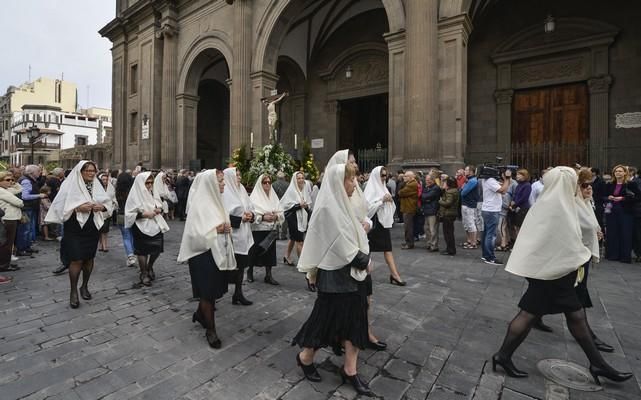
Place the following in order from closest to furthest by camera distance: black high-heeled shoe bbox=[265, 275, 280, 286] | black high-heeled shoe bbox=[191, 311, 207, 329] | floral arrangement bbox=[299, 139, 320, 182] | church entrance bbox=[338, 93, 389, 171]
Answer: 1. black high-heeled shoe bbox=[191, 311, 207, 329]
2. black high-heeled shoe bbox=[265, 275, 280, 286]
3. floral arrangement bbox=[299, 139, 320, 182]
4. church entrance bbox=[338, 93, 389, 171]

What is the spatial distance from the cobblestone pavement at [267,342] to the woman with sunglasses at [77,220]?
0.47 metres

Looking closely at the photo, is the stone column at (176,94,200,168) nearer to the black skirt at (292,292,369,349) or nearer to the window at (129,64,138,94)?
the window at (129,64,138,94)

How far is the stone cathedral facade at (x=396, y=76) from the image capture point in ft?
35.9

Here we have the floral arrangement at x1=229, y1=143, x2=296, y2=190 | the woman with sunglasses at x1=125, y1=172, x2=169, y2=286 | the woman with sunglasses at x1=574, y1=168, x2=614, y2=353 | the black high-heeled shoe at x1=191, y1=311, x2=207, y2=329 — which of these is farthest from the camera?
the floral arrangement at x1=229, y1=143, x2=296, y2=190

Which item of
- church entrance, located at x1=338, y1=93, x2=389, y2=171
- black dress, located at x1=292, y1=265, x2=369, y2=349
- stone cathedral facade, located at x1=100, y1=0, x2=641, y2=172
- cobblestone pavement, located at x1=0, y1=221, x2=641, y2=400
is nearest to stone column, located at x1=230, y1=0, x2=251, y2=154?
stone cathedral facade, located at x1=100, y1=0, x2=641, y2=172

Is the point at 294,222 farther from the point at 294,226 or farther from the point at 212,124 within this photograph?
the point at 212,124

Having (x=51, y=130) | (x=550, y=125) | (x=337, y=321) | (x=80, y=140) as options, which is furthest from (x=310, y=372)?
(x=80, y=140)

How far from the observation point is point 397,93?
1180cm

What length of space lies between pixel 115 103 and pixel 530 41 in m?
23.8

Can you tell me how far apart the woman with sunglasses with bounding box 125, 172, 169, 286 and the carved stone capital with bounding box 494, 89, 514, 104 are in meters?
13.4

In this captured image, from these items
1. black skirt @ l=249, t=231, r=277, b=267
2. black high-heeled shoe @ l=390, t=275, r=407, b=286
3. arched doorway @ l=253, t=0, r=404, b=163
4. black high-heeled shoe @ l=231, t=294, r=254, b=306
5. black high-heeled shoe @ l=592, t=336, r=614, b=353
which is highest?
arched doorway @ l=253, t=0, r=404, b=163

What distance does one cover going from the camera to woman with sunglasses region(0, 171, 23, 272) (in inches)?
247

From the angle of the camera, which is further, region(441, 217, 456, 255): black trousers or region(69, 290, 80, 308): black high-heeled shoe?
region(441, 217, 456, 255): black trousers

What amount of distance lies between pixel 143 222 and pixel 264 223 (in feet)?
6.28
